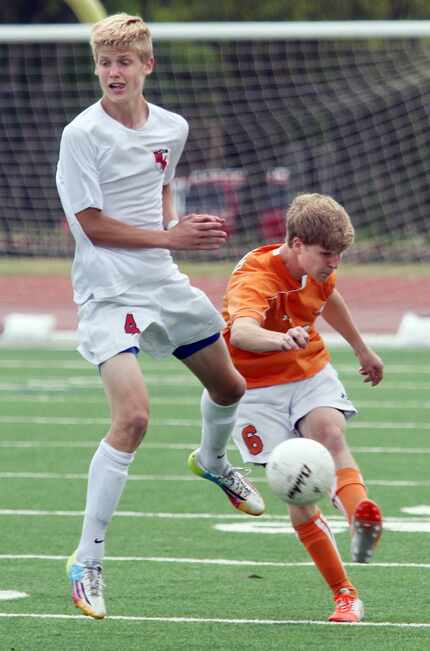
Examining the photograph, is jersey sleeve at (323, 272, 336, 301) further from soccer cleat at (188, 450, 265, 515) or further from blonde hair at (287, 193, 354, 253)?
soccer cleat at (188, 450, 265, 515)

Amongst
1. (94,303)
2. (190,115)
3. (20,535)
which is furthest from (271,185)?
(94,303)

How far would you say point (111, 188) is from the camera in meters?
6.43

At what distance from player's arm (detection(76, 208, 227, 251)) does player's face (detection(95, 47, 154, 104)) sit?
0.46 meters

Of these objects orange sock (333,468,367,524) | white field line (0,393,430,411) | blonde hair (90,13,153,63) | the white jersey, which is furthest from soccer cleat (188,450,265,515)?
white field line (0,393,430,411)

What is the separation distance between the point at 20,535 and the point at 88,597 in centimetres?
222

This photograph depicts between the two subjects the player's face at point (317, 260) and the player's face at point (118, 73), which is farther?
the player's face at point (118, 73)

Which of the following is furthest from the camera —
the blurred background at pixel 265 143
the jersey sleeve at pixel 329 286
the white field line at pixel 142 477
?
the blurred background at pixel 265 143

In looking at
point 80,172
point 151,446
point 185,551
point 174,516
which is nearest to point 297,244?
point 80,172

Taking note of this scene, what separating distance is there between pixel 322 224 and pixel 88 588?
5.24 feet

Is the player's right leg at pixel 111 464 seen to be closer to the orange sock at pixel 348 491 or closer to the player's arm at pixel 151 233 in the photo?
the player's arm at pixel 151 233

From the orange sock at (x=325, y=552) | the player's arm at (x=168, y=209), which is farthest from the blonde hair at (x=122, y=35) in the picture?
the orange sock at (x=325, y=552)

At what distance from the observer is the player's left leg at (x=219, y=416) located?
6.59m

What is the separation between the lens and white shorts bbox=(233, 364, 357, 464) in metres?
6.49

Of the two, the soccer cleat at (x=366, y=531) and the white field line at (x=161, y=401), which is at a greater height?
the soccer cleat at (x=366, y=531)
